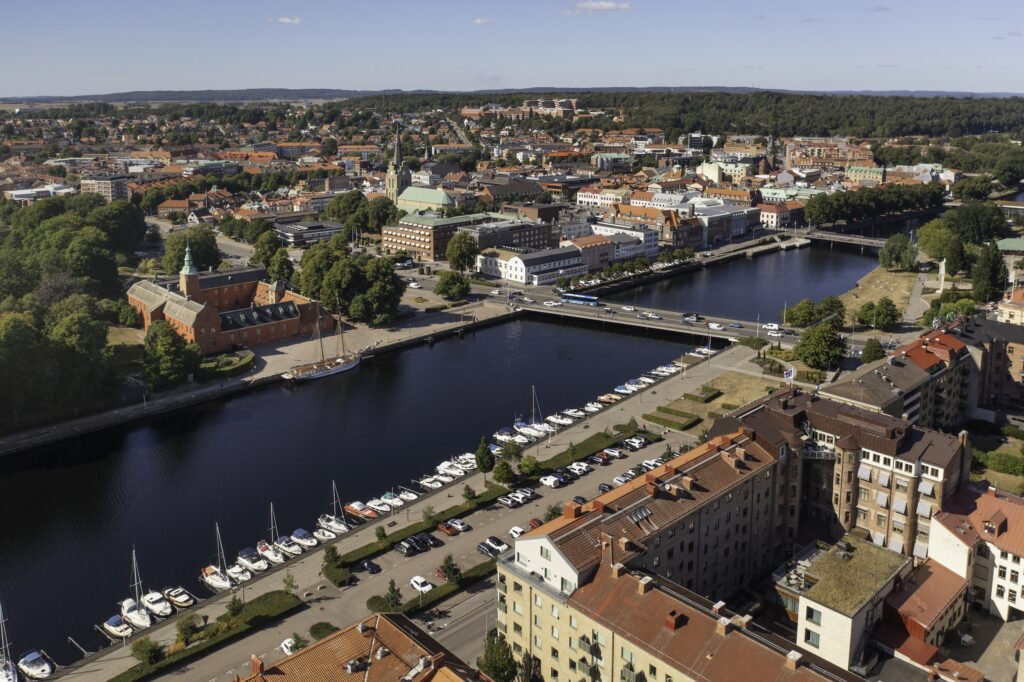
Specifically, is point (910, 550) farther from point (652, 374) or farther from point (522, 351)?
point (522, 351)

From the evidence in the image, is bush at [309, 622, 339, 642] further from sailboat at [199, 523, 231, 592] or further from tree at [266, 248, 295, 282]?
tree at [266, 248, 295, 282]

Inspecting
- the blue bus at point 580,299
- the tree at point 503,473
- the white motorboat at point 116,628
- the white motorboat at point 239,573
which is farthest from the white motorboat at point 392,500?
the blue bus at point 580,299

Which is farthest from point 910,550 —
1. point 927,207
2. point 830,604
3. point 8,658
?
point 927,207

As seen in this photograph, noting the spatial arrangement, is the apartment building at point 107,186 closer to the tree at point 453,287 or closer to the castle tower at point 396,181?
the castle tower at point 396,181

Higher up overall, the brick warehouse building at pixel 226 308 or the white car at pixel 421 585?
the brick warehouse building at pixel 226 308

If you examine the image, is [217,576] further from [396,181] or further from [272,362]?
[396,181]

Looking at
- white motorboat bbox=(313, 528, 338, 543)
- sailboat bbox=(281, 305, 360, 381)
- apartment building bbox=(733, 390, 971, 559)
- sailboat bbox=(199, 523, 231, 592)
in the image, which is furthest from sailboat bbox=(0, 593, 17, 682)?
sailboat bbox=(281, 305, 360, 381)

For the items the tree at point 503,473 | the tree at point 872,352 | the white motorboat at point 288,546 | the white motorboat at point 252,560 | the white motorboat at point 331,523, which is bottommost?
the white motorboat at point 252,560
